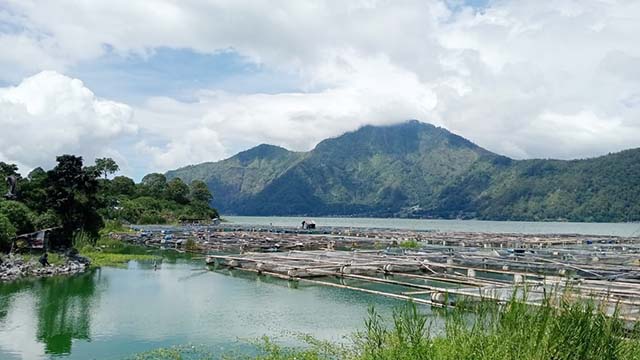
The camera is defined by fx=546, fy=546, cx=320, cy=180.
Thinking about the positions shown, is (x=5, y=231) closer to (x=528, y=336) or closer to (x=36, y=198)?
(x=36, y=198)

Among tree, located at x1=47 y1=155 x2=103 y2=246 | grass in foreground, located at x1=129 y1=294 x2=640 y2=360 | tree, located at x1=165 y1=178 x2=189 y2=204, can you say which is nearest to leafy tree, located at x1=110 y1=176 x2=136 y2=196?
tree, located at x1=165 y1=178 x2=189 y2=204

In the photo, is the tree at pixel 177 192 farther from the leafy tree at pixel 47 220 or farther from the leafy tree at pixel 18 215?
the leafy tree at pixel 18 215

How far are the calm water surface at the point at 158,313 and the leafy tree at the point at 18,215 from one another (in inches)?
185

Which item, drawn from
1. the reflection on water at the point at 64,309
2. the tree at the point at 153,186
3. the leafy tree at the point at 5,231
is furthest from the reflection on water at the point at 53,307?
the tree at the point at 153,186

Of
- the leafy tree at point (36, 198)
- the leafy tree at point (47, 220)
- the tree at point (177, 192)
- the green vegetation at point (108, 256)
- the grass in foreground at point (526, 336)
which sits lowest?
the green vegetation at point (108, 256)

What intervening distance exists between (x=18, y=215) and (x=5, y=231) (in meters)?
2.24

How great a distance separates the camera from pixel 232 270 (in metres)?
31.3

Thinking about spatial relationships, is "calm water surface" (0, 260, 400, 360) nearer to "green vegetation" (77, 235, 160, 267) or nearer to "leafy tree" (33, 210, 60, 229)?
"green vegetation" (77, 235, 160, 267)

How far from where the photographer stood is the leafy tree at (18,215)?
2800 centimetres

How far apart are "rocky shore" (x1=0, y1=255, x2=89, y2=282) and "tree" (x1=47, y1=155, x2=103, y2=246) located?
12.1 feet

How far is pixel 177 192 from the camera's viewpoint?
89.8 m

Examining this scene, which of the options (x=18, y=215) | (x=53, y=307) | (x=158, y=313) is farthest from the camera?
(x=18, y=215)

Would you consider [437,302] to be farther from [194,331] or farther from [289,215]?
[289,215]

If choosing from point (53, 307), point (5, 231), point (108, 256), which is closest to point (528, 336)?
point (53, 307)
